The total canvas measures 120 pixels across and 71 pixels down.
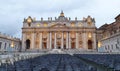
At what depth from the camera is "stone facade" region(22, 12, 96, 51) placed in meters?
104

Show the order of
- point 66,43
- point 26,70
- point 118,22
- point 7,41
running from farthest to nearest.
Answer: point 66,43 → point 7,41 → point 118,22 → point 26,70

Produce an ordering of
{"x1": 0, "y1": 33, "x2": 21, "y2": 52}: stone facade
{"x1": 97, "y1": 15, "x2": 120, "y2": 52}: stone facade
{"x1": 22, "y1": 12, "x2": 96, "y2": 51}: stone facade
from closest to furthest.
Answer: {"x1": 97, "y1": 15, "x2": 120, "y2": 52}: stone facade → {"x1": 0, "y1": 33, "x2": 21, "y2": 52}: stone facade → {"x1": 22, "y1": 12, "x2": 96, "y2": 51}: stone facade

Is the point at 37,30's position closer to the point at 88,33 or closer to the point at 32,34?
the point at 32,34

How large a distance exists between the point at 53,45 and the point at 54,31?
761 centimetres

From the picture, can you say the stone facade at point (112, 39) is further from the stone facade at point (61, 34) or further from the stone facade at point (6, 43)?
the stone facade at point (6, 43)

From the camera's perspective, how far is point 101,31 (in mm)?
107938

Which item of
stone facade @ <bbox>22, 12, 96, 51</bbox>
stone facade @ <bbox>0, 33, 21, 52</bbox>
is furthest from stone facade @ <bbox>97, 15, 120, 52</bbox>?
stone facade @ <bbox>0, 33, 21, 52</bbox>

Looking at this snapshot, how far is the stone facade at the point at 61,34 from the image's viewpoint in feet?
341

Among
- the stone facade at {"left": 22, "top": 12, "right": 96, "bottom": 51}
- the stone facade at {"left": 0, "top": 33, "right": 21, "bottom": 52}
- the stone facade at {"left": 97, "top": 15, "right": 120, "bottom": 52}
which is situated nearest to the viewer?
the stone facade at {"left": 97, "top": 15, "right": 120, "bottom": 52}

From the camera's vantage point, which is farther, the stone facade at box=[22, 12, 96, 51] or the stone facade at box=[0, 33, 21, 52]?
the stone facade at box=[22, 12, 96, 51]

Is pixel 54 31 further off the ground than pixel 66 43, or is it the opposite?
pixel 54 31

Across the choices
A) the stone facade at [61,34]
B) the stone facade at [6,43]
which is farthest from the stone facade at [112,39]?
the stone facade at [6,43]

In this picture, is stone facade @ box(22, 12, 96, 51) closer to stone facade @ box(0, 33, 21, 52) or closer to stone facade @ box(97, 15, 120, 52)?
stone facade @ box(97, 15, 120, 52)

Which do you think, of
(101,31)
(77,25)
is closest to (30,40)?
(77,25)
